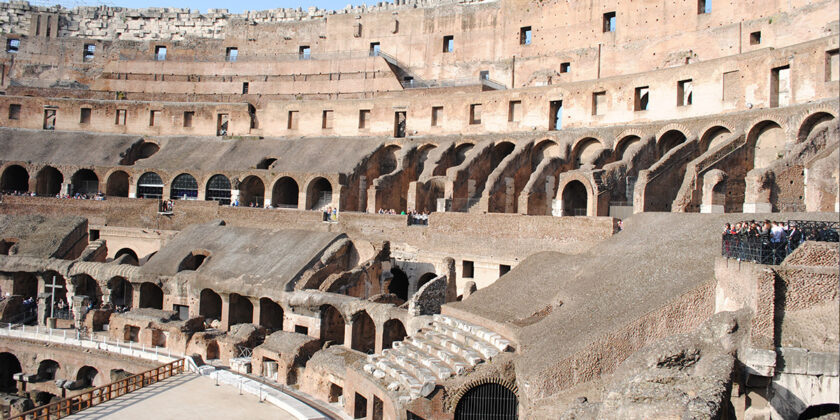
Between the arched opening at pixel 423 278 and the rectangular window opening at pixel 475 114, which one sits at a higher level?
the rectangular window opening at pixel 475 114

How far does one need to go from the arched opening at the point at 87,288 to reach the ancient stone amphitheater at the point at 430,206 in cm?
→ 10

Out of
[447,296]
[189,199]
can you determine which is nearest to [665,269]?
[447,296]

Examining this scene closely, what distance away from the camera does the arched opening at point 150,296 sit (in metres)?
28.2

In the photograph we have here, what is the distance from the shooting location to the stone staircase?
618 inches

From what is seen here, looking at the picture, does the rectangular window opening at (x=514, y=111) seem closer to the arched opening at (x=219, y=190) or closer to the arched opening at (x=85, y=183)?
the arched opening at (x=219, y=190)

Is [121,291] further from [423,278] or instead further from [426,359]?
[426,359]

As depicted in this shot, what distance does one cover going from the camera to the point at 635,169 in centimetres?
2608

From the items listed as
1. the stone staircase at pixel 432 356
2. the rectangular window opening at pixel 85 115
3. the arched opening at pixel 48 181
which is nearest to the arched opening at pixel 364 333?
the stone staircase at pixel 432 356

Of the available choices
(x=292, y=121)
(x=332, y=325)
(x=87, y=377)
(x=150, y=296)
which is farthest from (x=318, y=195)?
(x=87, y=377)

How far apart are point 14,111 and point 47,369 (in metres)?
23.6

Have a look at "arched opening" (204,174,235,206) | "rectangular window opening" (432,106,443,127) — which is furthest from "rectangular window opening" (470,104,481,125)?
"arched opening" (204,174,235,206)

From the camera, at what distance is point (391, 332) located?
21.6m

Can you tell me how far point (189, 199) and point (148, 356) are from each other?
12978mm

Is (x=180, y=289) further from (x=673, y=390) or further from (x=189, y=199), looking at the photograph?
(x=673, y=390)
